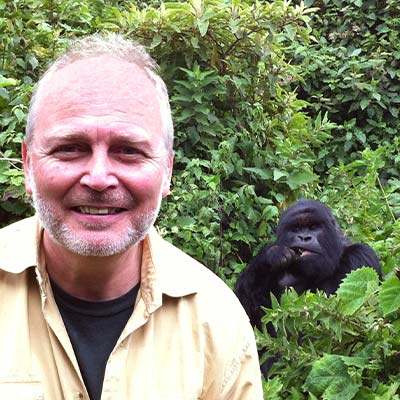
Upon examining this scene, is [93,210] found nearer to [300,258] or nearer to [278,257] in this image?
[278,257]

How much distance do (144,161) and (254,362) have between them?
0.54 m

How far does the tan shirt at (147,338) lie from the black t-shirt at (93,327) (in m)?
0.04

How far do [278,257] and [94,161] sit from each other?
296 cm

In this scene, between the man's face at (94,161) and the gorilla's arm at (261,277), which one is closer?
the man's face at (94,161)

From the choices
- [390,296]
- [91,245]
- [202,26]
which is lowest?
[390,296]

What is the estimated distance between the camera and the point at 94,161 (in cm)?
179

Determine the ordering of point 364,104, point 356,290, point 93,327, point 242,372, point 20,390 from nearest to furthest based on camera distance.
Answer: point 20,390, point 93,327, point 242,372, point 356,290, point 364,104

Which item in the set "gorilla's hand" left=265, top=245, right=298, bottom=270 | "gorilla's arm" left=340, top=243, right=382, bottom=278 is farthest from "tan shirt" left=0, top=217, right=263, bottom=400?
"gorilla's hand" left=265, top=245, right=298, bottom=270

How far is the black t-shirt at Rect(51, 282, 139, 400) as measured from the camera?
181cm

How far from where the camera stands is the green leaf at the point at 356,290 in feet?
8.88

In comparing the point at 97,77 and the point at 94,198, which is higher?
the point at 97,77

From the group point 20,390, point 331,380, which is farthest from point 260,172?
point 20,390

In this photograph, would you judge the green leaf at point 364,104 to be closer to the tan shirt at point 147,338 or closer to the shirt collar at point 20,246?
the tan shirt at point 147,338

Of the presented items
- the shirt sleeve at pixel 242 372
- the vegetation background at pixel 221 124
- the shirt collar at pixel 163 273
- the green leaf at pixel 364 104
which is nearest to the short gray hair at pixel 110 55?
the shirt collar at pixel 163 273
